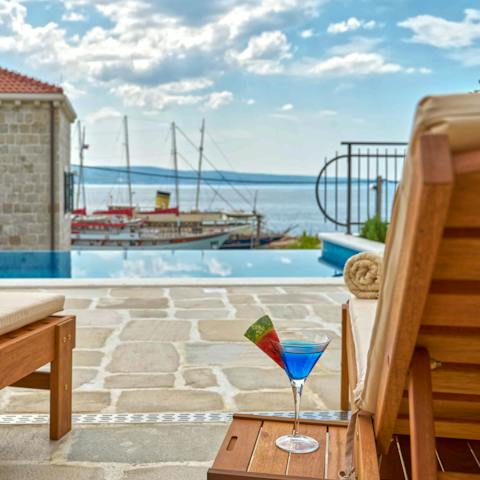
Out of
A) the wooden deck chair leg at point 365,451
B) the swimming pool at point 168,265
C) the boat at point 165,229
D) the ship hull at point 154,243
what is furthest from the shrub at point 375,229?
the ship hull at point 154,243

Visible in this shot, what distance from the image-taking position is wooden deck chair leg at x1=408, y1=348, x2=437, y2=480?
1.05 m

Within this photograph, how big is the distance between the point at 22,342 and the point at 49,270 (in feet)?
24.6

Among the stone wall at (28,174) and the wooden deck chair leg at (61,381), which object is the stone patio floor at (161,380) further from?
the stone wall at (28,174)

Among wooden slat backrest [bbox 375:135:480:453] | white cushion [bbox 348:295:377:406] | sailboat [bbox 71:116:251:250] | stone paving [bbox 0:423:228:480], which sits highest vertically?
wooden slat backrest [bbox 375:135:480:453]

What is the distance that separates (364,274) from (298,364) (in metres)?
1.03

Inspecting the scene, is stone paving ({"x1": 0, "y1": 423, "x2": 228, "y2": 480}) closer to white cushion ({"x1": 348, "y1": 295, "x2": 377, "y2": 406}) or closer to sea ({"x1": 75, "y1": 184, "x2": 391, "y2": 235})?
white cushion ({"x1": 348, "y1": 295, "x2": 377, "y2": 406})

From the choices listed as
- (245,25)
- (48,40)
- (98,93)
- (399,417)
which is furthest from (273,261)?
(98,93)

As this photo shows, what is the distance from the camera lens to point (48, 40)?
859 inches

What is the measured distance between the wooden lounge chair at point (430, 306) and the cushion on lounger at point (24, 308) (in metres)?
1.00

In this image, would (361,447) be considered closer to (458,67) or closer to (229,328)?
(229,328)

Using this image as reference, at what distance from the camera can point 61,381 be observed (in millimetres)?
2184

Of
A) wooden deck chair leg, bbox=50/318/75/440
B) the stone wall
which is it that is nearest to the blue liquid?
wooden deck chair leg, bbox=50/318/75/440

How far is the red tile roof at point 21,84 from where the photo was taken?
13219mm

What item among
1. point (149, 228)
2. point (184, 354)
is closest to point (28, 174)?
point (149, 228)
